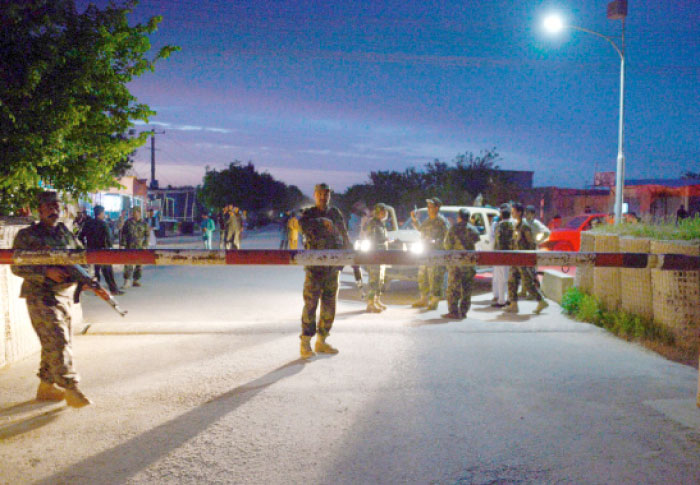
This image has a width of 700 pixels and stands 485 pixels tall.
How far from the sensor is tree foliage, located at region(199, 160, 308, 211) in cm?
7044

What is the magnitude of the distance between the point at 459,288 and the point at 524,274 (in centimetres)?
151

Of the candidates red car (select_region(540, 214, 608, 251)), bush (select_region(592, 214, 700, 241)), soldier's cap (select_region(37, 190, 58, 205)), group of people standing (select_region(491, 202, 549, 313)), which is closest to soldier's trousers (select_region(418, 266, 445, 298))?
group of people standing (select_region(491, 202, 549, 313))

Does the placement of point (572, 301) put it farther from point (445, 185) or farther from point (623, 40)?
point (445, 185)

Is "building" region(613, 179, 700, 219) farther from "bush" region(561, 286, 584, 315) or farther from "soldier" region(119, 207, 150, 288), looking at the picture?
"soldier" region(119, 207, 150, 288)

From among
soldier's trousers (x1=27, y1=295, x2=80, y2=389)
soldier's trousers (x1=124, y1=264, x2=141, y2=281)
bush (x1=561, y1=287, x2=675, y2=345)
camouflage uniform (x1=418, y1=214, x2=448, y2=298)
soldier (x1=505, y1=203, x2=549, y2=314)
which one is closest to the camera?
soldier's trousers (x1=27, y1=295, x2=80, y2=389)

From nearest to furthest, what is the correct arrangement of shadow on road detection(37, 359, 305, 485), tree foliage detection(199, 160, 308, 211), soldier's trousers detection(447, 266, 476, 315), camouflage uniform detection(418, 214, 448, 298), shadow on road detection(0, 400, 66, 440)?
shadow on road detection(37, 359, 305, 485), shadow on road detection(0, 400, 66, 440), soldier's trousers detection(447, 266, 476, 315), camouflage uniform detection(418, 214, 448, 298), tree foliage detection(199, 160, 308, 211)

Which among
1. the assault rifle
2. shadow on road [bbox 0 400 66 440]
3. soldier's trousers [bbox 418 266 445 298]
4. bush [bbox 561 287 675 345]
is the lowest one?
shadow on road [bbox 0 400 66 440]

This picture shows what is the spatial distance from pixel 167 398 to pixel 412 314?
4.91 metres

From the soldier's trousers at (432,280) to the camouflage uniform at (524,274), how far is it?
114cm

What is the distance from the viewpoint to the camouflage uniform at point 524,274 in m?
9.00

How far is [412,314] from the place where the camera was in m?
8.79

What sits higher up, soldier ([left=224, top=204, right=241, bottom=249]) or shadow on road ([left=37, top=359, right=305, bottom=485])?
soldier ([left=224, top=204, right=241, bottom=249])

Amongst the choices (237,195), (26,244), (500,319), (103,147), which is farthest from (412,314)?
(237,195)

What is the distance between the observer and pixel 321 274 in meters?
5.86
